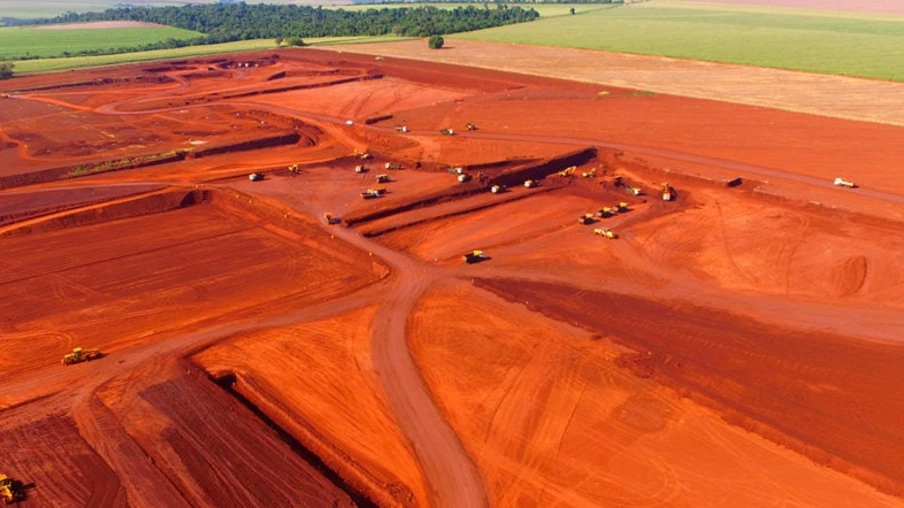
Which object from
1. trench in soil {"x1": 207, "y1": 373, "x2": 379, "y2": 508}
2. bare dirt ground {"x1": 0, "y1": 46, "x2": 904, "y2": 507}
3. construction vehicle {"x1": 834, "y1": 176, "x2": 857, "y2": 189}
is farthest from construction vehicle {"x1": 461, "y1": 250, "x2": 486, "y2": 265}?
construction vehicle {"x1": 834, "y1": 176, "x2": 857, "y2": 189}

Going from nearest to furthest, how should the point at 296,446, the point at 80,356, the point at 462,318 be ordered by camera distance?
1. the point at 296,446
2. the point at 80,356
3. the point at 462,318

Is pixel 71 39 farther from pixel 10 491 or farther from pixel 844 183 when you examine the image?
pixel 844 183

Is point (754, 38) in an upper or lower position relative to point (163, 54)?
upper

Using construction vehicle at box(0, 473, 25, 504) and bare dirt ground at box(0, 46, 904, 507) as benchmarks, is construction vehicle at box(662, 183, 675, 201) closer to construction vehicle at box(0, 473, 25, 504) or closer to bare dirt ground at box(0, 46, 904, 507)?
bare dirt ground at box(0, 46, 904, 507)

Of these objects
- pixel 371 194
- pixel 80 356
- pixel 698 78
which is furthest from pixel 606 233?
pixel 698 78

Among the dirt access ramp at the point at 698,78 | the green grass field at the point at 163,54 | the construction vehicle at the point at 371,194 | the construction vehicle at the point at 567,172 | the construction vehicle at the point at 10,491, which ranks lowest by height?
the construction vehicle at the point at 10,491

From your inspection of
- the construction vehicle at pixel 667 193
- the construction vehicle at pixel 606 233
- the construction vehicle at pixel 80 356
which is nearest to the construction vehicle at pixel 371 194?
the construction vehicle at pixel 606 233

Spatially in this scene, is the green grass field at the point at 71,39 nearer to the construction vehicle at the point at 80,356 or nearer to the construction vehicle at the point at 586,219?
the construction vehicle at the point at 80,356
